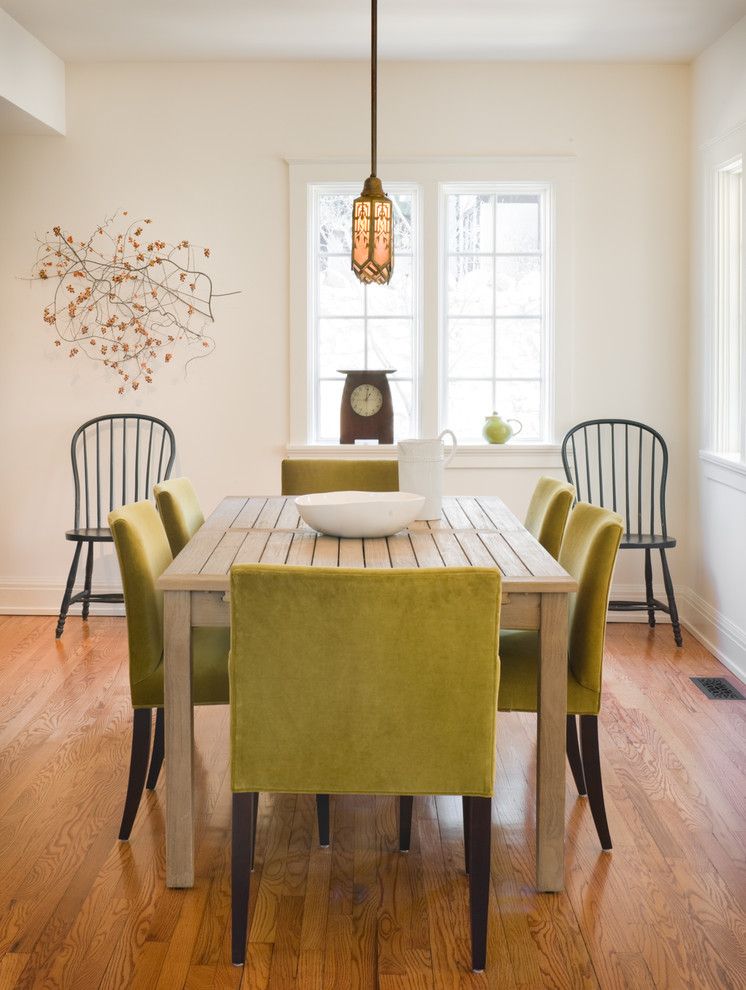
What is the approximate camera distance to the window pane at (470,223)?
5078 millimetres

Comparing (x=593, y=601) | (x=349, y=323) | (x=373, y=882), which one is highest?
(x=349, y=323)

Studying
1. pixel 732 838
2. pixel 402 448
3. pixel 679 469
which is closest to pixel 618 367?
pixel 679 469

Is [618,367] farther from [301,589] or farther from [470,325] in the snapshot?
[301,589]

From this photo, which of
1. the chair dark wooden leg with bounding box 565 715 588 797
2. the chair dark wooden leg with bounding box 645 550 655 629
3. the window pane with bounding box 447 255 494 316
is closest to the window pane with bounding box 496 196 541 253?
the window pane with bounding box 447 255 494 316

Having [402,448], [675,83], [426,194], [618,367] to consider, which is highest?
[675,83]

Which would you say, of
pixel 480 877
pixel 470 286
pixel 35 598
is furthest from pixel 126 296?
pixel 480 877

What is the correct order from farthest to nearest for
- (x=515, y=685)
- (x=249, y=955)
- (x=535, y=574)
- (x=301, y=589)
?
(x=515, y=685), (x=535, y=574), (x=249, y=955), (x=301, y=589)

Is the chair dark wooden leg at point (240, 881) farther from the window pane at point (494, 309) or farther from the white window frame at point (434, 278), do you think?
the window pane at point (494, 309)

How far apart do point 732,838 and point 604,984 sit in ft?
2.69

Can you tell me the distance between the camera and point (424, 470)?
10.1ft

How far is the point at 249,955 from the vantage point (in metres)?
2.17

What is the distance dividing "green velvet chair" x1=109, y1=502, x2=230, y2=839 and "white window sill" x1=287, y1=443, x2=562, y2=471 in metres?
2.34

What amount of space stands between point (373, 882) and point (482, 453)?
2.86 meters

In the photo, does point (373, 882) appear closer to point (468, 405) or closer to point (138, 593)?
point (138, 593)
